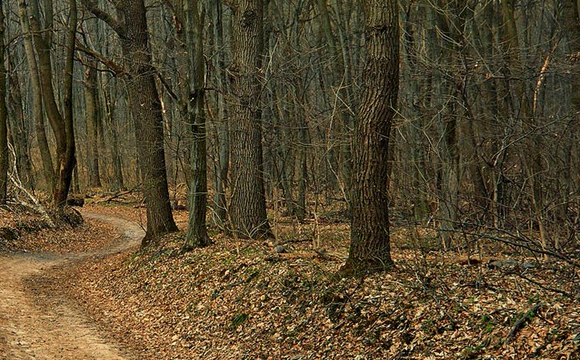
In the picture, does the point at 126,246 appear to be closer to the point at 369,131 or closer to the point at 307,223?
the point at 307,223

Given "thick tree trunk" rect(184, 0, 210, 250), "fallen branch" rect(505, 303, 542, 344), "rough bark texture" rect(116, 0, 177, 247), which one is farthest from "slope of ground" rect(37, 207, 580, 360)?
"rough bark texture" rect(116, 0, 177, 247)

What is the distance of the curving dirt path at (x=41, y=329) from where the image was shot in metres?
8.51

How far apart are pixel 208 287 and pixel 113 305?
233 cm

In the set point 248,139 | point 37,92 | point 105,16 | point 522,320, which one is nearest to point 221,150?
Result: point 248,139

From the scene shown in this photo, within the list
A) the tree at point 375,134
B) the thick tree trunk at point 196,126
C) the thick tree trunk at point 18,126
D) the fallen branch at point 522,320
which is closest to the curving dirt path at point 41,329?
the thick tree trunk at point 196,126

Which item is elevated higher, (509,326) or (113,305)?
(509,326)

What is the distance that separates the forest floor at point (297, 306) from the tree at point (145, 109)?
1.22 meters

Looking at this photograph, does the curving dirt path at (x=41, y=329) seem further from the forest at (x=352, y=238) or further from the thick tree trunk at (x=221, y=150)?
the thick tree trunk at (x=221, y=150)

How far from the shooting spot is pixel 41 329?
9711 millimetres

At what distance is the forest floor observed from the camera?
244 inches

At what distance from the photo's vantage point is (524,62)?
10.5m

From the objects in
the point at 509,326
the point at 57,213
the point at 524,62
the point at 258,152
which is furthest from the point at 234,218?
the point at 57,213

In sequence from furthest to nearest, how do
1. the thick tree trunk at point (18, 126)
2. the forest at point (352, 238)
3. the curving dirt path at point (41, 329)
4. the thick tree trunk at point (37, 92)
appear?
the thick tree trunk at point (18, 126), the thick tree trunk at point (37, 92), the curving dirt path at point (41, 329), the forest at point (352, 238)

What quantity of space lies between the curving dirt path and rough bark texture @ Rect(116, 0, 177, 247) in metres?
3.12
